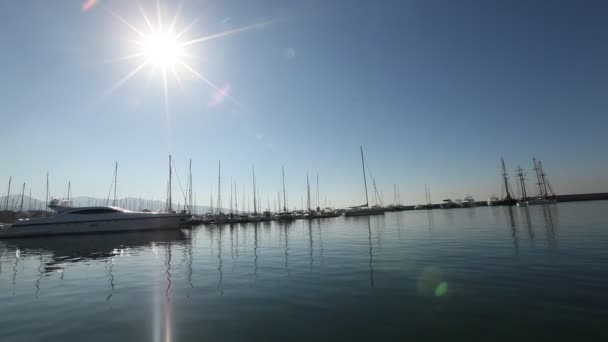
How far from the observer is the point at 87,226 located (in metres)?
43.2

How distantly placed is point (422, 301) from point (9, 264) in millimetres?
26038

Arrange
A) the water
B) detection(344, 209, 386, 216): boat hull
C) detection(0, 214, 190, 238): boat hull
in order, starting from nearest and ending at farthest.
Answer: the water → detection(0, 214, 190, 238): boat hull → detection(344, 209, 386, 216): boat hull

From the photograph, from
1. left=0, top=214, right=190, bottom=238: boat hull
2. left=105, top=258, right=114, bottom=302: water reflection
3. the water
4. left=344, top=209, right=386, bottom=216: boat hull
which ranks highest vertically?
left=0, top=214, right=190, bottom=238: boat hull

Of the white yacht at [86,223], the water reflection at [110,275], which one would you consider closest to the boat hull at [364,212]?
the white yacht at [86,223]

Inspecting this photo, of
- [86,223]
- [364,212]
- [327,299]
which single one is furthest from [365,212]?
[327,299]

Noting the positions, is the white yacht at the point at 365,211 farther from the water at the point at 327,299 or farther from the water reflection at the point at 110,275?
the water reflection at the point at 110,275

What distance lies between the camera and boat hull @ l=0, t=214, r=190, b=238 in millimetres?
42219

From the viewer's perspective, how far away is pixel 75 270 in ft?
51.9

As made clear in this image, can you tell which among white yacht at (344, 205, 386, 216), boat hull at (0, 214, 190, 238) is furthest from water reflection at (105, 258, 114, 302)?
white yacht at (344, 205, 386, 216)

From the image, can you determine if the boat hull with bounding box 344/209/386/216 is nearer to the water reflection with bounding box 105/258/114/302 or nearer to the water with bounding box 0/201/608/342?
the water with bounding box 0/201/608/342

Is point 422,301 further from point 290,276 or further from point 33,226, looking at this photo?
point 33,226

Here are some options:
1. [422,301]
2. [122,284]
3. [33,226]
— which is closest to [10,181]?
[33,226]

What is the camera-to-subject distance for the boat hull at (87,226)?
139 ft

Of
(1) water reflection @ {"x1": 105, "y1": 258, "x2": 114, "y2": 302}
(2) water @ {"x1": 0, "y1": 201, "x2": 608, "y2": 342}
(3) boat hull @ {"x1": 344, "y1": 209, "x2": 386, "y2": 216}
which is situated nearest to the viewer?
(2) water @ {"x1": 0, "y1": 201, "x2": 608, "y2": 342}
